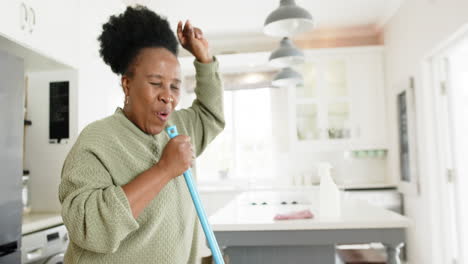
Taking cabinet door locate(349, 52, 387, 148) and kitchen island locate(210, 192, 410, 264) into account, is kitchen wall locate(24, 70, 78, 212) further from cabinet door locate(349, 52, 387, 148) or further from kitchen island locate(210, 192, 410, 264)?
cabinet door locate(349, 52, 387, 148)

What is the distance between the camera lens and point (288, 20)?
220cm

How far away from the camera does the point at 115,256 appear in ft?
2.54

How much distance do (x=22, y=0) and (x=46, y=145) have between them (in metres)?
1.07

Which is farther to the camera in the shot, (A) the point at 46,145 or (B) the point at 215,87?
(A) the point at 46,145

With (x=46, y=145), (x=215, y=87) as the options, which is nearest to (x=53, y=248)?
(x=46, y=145)

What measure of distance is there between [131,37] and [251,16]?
363 centimetres

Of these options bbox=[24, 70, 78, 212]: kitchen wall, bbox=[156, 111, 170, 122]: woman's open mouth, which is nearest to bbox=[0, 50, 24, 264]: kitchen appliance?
bbox=[24, 70, 78, 212]: kitchen wall

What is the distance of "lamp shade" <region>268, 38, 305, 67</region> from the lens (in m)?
2.84

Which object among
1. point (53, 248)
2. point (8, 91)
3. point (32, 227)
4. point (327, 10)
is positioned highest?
point (327, 10)

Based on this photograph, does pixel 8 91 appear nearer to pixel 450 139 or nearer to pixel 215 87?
pixel 215 87

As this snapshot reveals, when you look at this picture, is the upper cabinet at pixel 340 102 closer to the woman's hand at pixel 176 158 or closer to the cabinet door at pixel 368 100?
the cabinet door at pixel 368 100

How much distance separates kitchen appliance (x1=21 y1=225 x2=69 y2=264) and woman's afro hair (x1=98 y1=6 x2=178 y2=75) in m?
1.59

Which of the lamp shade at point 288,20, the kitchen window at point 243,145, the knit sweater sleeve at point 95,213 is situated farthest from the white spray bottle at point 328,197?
the kitchen window at point 243,145

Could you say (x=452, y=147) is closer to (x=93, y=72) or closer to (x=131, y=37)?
(x=93, y=72)
